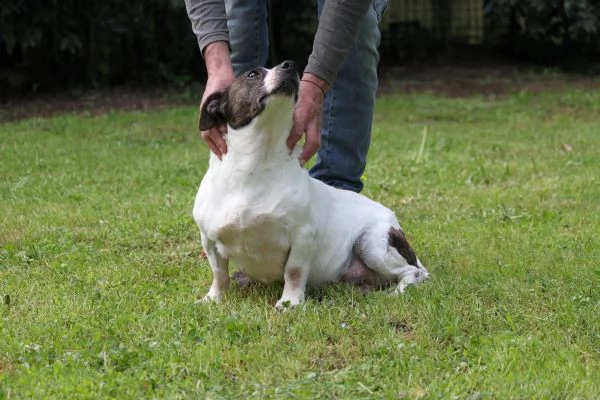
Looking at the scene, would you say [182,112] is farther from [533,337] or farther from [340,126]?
[533,337]

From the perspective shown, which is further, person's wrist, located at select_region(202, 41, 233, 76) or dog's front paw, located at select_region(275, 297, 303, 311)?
person's wrist, located at select_region(202, 41, 233, 76)

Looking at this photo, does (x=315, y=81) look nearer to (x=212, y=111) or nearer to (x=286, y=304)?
(x=212, y=111)

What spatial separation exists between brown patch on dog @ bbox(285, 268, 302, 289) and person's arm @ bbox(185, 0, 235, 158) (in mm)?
560

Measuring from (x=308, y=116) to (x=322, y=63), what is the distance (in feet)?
0.85

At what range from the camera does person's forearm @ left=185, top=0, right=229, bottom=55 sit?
13.6 feet

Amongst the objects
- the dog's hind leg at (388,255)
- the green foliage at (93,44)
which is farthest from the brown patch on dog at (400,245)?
the green foliage at (93,44)

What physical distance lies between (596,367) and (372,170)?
433 centimetres

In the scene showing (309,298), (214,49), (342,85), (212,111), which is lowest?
(309,298)

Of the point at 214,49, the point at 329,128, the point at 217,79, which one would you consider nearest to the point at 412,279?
the point at 329,128

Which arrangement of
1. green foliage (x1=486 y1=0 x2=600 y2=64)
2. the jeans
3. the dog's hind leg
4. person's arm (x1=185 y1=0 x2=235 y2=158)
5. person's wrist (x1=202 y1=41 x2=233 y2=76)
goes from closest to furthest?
person's arm (x1=185 y1=0 x2=235 y2=158)
person's wrist (x1=202 y1=41 x2=233 y2=76)
the dog's hind leg
the jeans
green foliage (x1=486 y1=0 x2=600 y2=64)

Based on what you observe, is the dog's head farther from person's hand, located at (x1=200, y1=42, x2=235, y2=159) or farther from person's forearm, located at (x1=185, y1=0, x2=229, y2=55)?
person's forearm, located at (x1=185, y1=0, x2=229, y2=55)

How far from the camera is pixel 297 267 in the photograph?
3.92m

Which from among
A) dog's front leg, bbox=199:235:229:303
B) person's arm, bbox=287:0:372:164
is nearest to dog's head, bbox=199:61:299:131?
person's arm, bbox=287:0:372:164

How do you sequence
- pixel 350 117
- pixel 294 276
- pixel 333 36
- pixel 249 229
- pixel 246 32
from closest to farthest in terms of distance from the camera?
pixel 249 229 → pixel 294 276 → pixel 333 36 → pixel 246 32 → pixel 350 117
